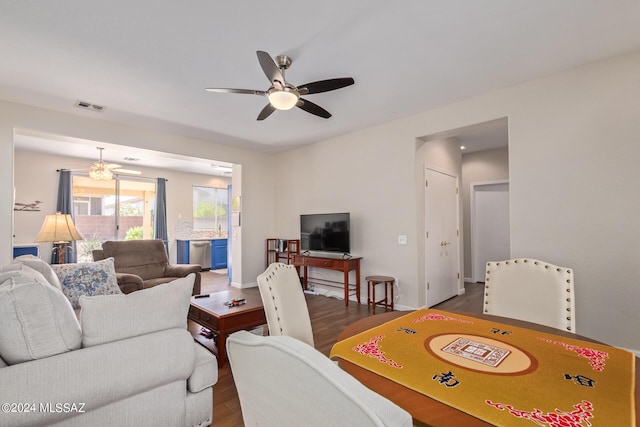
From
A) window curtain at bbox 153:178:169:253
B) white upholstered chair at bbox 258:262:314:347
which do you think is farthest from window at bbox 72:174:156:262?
white upholstered chair at bbox 258:262:314:347

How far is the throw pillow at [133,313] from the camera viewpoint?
1434 mm

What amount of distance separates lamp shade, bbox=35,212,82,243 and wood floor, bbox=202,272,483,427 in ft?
8.27

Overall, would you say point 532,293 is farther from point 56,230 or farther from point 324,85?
point 56,230

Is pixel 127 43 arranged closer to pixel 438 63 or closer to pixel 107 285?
pixel 107 285

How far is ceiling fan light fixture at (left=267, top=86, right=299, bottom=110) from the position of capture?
104 inches

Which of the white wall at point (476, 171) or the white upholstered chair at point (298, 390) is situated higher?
the white wall at point (476, 171)

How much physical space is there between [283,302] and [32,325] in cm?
111

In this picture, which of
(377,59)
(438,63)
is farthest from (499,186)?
(377,59)

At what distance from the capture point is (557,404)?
2.80 feet

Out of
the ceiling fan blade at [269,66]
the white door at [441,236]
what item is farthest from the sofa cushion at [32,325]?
the white door at [441,236]

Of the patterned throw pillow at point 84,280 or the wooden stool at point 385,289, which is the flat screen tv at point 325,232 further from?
the patterned throw pillow at point 84,280

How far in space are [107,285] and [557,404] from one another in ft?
12.8

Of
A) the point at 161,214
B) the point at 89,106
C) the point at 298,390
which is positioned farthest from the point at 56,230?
the point at 298,390

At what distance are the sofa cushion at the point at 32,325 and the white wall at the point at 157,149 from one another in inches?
129
